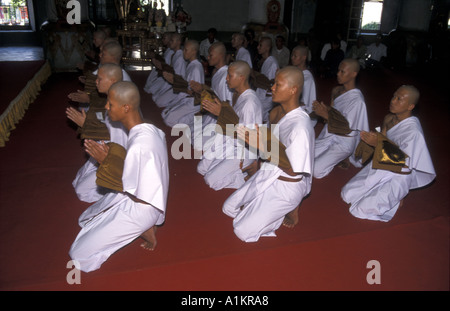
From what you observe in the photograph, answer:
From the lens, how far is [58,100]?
8.25 m

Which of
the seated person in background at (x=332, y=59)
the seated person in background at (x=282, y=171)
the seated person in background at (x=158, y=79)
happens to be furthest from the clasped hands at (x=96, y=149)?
the seated person in background at (x=332, y=59)

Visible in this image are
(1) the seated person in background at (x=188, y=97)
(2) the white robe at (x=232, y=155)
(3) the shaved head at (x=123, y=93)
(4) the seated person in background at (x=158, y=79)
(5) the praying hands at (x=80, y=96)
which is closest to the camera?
(3) the shaved head at (x=123, y=93)

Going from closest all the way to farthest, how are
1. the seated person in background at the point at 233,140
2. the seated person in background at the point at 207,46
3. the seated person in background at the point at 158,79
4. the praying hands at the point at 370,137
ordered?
the praying hands at the point at 370,137 < the seated person in background at the point at 233,140 < the seated person in background at the point at 158,79 < the seated person in background at the point at 207,46

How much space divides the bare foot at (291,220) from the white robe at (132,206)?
1315mm

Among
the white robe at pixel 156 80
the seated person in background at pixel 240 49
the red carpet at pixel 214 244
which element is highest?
the seated person in background at pixel 240 49

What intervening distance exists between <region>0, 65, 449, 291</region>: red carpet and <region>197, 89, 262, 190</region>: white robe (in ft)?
0.62

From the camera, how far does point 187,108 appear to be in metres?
6.76

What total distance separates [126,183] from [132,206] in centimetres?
28

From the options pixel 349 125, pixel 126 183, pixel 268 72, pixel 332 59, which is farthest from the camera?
pixel 332 59

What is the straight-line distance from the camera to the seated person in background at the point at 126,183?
9.64 ft

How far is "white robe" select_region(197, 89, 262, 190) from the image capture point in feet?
14.3

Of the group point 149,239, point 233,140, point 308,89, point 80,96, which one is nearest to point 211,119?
point 233,140

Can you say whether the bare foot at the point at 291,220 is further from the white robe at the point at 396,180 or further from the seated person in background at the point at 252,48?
the seated person in background at the point at 252,48

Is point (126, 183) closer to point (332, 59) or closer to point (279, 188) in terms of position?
point (279, 188)
